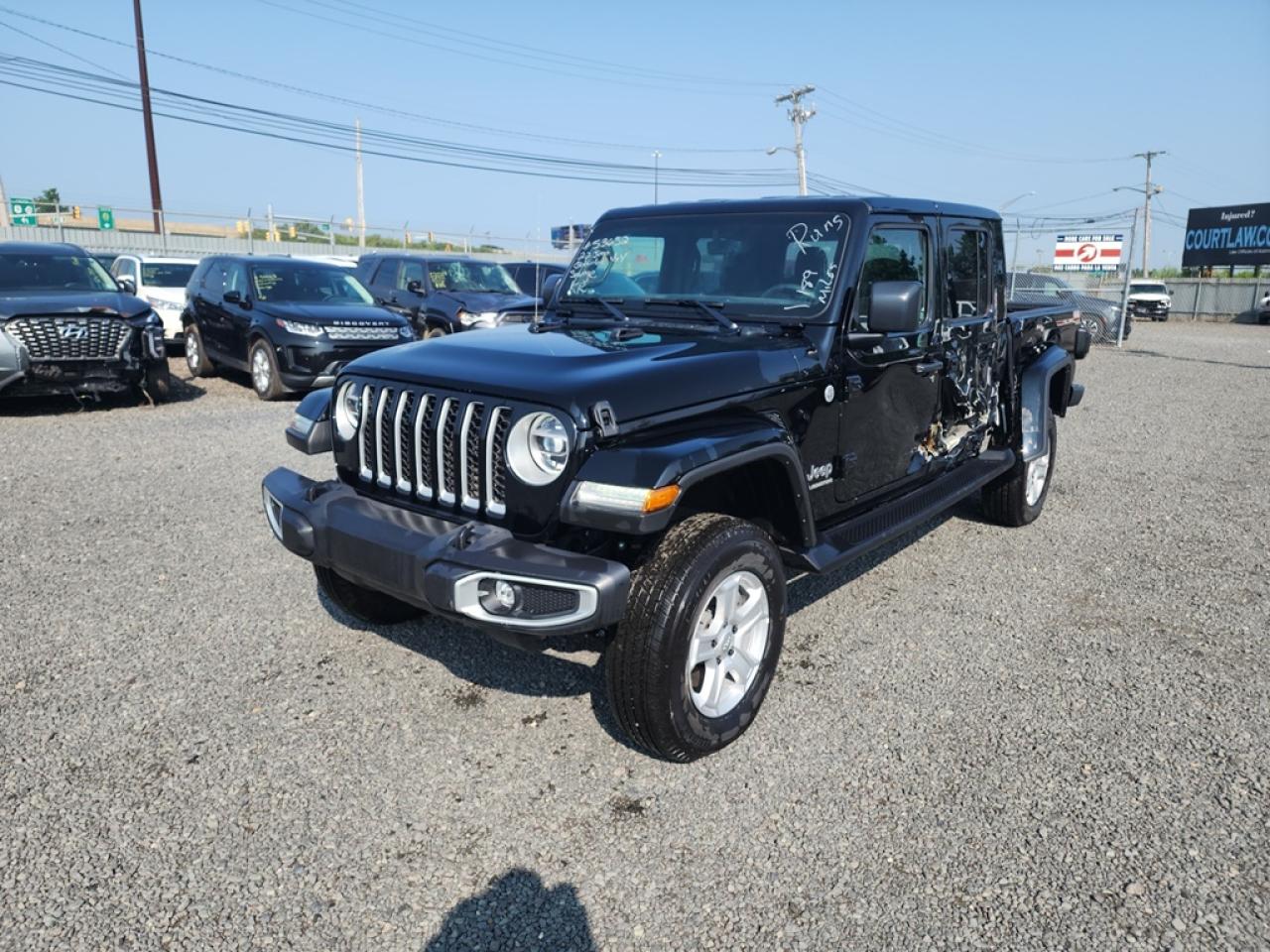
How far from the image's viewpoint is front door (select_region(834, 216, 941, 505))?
3965 mm

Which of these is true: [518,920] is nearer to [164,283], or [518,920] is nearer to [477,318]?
[477,318]

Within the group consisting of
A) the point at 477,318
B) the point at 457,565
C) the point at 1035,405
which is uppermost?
the point at 477,318

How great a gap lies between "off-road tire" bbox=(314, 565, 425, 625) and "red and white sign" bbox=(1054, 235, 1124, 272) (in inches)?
890

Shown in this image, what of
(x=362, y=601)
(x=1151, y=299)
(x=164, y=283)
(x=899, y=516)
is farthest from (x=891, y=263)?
(x=1151, y=299)

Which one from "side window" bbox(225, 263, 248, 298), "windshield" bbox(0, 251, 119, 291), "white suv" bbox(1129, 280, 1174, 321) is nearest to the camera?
"windshield" bbox(0, 251, 119, 291)

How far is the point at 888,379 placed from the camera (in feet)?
13.8

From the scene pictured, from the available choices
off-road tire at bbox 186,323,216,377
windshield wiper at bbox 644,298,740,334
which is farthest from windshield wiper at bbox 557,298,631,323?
off-road tire at bbox 186,323,216,377

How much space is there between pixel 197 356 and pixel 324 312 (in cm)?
295

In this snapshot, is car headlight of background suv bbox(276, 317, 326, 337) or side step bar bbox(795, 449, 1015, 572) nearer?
side step bar bbox(795, 449, 1015, 572)

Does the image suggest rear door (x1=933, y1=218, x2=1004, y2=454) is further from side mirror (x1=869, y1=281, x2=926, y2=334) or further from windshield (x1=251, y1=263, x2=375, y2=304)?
windshield (x1=251, y1=263, x2=375, y2=304)

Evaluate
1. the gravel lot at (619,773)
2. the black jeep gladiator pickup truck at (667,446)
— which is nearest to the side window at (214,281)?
the gravel lot at (619,773)

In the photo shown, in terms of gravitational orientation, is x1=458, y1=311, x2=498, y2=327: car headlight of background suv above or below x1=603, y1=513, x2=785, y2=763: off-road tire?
above

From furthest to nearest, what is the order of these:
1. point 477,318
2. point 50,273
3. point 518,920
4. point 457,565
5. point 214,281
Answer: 1. point 477,318
2. point 214,281
3. point 50,273
4. point 457,565
5. point 518,920

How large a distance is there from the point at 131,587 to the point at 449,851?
9.71 feet
